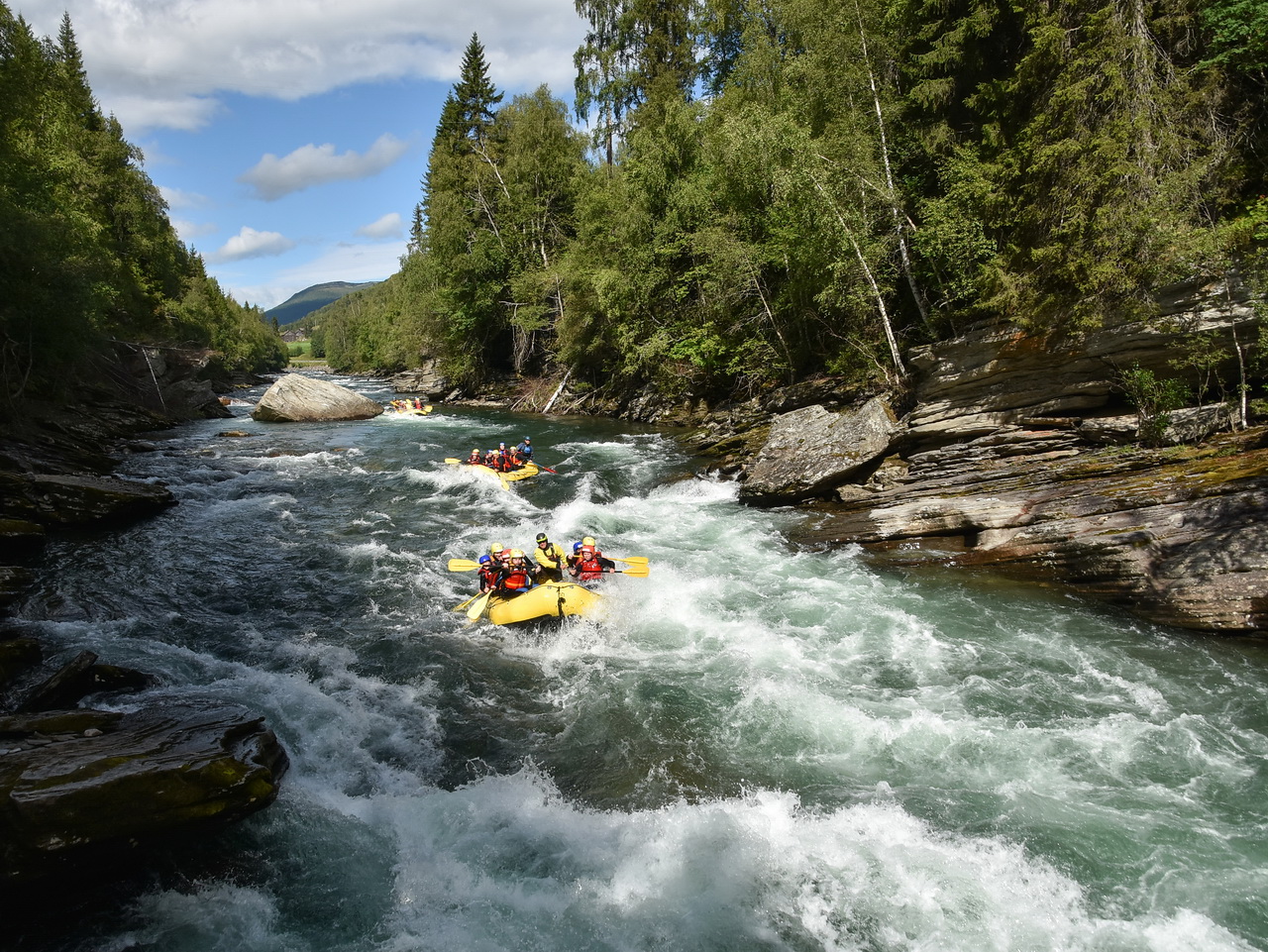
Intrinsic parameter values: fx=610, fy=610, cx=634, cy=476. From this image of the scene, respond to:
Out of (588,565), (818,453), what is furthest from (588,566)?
(818,453)

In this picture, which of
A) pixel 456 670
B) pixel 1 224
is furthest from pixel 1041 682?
pixel 1 224

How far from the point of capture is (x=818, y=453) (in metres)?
14.0

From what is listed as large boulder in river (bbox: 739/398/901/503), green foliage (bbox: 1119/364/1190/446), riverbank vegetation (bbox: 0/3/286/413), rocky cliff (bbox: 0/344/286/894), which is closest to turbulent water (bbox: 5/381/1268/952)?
rocky cliff (bbox: 0/344/286/894)

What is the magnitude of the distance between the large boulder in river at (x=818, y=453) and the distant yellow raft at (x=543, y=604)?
621 centimetres

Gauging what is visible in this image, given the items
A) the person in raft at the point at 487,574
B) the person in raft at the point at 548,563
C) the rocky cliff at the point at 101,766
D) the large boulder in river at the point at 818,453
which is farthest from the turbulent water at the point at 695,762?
the large boulder in river at the point at 818,453

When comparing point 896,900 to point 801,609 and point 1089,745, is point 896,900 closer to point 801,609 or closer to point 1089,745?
point 1089,745

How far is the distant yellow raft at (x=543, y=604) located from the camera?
947cm

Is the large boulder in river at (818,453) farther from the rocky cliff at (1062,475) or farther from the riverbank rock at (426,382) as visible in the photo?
the riverbank rock at (426,382)

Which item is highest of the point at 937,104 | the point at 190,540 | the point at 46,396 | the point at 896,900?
the point at 937,104

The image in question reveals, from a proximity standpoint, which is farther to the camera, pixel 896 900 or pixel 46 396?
pixel 46 396

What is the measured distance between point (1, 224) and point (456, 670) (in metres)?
17.2

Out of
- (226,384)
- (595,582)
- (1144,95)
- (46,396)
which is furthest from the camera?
(226,384)

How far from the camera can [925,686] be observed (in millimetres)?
7598

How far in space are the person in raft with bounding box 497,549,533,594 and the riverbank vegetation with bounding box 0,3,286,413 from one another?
16.2m
